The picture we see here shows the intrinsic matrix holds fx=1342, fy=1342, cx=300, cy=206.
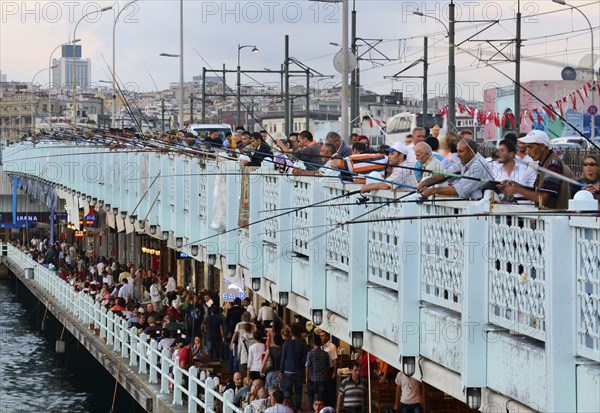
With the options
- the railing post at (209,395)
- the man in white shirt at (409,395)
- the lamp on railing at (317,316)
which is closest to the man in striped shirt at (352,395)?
the lamp on railing at (317,316)

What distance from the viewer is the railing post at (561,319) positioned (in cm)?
959

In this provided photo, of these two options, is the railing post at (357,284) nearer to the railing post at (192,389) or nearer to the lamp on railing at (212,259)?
the railing post at (192,389)

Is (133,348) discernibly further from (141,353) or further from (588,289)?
(588,289)

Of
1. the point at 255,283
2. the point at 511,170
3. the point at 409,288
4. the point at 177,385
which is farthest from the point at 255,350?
the point at 511,170

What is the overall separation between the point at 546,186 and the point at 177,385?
12.9 m

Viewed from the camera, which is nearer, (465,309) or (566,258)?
(566,258)

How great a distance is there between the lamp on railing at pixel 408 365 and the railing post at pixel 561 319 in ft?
10.7

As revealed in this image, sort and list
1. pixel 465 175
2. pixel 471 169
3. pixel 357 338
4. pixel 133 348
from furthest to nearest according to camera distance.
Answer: pixel 133 348, pixel 357 338, pixel 471 169, pixel 465 175

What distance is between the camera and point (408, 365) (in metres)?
12.9

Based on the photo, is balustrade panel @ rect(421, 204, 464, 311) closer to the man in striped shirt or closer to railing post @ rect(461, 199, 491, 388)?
railing post @ rect(461, 199, 491, 388)

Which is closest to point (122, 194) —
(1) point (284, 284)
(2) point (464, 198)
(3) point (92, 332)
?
(3) point (92, 332)

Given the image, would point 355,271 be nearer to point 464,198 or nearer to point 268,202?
point 464,198

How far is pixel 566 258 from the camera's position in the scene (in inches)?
380

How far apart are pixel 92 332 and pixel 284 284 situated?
17116 mm
